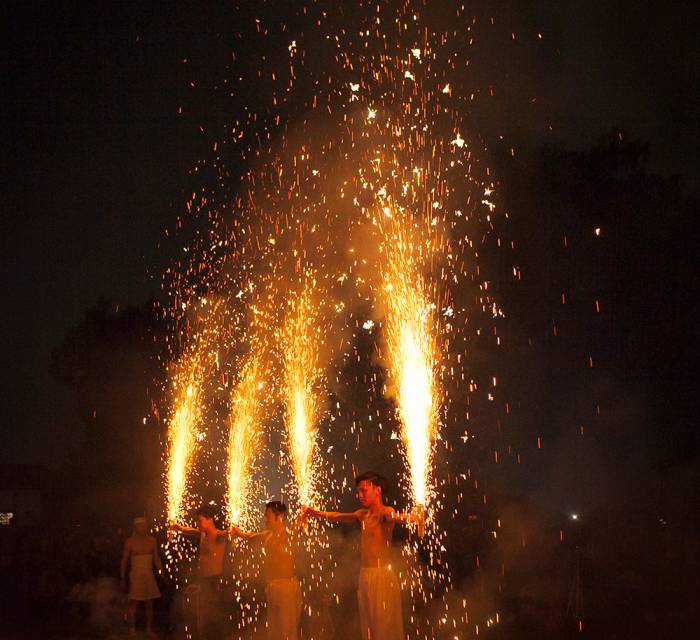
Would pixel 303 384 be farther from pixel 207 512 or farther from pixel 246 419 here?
pixel 207 512

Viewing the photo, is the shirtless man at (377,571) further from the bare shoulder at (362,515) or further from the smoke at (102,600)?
the smoke at (102,600)

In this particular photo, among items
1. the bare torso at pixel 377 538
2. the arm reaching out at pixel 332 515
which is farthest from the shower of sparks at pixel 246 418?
the bare torso at pixel 377 538

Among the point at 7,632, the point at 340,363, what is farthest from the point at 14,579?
the point at 340,363

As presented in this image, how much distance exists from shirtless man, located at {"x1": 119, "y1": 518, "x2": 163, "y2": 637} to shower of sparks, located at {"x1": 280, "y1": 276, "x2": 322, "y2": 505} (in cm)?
533

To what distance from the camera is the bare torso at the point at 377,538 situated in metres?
6.47

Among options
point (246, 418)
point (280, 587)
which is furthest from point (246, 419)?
point (280, 587)

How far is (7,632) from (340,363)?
8127 millimetres

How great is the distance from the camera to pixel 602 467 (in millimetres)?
15086

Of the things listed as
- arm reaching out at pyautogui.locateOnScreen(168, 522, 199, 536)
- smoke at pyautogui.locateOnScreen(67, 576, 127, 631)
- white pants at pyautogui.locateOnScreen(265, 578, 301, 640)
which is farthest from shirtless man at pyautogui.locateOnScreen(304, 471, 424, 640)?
smoke at pyautogui.locateOnScreen(67, 576, 127, 631)

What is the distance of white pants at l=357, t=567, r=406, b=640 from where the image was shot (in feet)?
20.6

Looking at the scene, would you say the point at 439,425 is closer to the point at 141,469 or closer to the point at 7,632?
the point at 7,632

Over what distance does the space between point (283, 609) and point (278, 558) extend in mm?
454

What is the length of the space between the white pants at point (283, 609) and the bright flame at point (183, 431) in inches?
304

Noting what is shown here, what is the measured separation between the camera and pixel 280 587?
746 cm
